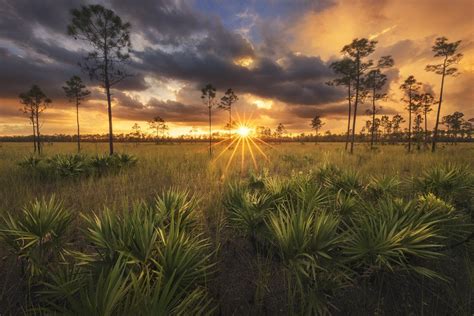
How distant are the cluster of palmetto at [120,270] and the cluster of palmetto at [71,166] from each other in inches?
270

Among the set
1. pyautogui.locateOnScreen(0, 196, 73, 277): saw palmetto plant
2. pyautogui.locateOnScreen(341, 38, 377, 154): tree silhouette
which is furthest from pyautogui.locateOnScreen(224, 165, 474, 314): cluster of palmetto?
pyautogui.locateOnScreen(341, 38, 377, 154): tree silhouette

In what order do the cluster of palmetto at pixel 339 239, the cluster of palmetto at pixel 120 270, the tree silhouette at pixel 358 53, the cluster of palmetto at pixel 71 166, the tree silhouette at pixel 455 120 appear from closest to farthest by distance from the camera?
1. the cluster of palmetto at pixel 120 270
2. the cluster of palmetto at pixel 339 239
3. the cluster of palmetto at pixel 71 166
4. the tree silhouette at pixel 358 53
5. the tree silhouette at pixel 455 120

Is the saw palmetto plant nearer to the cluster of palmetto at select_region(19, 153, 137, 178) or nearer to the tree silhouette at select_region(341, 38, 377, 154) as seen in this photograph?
the cluster of palmetto at select_region(19, 153, 137, 178)

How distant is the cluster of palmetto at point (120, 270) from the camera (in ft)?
4.58

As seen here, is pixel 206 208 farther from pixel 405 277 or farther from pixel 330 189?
pixel 405 277

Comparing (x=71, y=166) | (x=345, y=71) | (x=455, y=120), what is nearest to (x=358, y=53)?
(x=345, y=71)

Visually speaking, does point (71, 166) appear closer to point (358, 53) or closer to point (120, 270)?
point (120, 270)

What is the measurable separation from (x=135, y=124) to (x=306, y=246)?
11958 cm

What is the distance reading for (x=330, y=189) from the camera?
4.87 meters

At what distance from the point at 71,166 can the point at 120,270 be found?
28.8 feet

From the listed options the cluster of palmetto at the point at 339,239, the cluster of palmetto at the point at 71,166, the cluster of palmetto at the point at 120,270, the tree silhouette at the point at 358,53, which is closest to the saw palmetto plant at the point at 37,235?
the cluster of palmetto at the point at 120,270

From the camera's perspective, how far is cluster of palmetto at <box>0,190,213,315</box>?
1.40 metres

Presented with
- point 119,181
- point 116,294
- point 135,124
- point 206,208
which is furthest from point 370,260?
point 135,124

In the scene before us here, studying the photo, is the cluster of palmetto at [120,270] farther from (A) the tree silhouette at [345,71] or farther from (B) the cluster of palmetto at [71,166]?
(A) the tree silhouette at [345,71]
